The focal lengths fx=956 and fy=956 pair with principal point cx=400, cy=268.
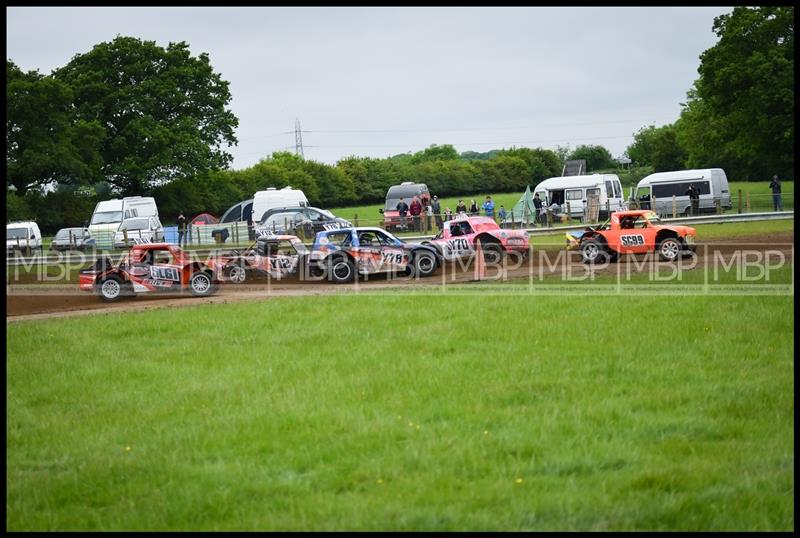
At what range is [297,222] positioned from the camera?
37.4 metres

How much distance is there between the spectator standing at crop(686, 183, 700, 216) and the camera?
41.5 meters

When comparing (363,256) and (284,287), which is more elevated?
(363,256)

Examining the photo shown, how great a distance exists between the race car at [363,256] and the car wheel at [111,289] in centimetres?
451

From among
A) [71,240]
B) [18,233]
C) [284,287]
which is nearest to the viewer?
[284,287]

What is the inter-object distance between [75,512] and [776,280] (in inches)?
592

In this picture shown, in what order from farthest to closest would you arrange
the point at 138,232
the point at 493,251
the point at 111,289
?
the point at 138,232
the point at 493,251
the point at 111,289

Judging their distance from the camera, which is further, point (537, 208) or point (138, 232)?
point (537, 208)

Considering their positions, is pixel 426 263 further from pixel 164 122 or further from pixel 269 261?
pixel 164 122

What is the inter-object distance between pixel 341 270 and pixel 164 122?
38.3 metres

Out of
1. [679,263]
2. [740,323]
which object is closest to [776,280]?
[679,263]

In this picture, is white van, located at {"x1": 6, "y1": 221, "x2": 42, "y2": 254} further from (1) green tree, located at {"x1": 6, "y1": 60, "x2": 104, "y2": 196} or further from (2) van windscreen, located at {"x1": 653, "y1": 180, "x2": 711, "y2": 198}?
(2) van windscreen, located at {"x1": 653, "y1": 180, "x2": 711, "y2": 198}

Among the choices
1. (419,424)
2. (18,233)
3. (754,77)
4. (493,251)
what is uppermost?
(754,77)

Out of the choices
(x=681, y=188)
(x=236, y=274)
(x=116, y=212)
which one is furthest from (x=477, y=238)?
(x=681, y=188)

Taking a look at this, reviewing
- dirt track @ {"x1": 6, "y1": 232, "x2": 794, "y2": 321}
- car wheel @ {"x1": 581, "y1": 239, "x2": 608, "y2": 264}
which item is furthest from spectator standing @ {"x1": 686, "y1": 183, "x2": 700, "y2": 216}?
car wheel @ {"x1": 581, "y1": 239, "x2": 608, "y2": 264}
